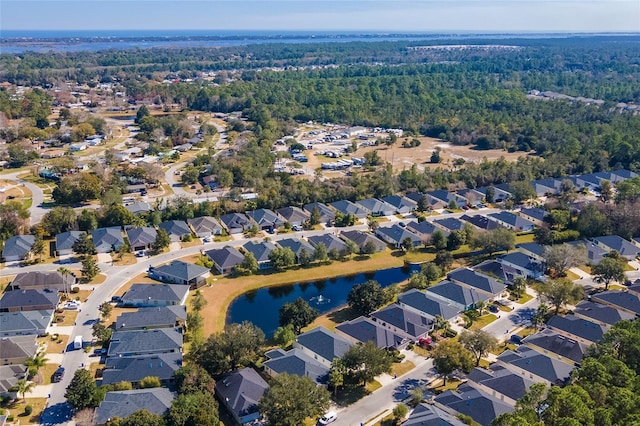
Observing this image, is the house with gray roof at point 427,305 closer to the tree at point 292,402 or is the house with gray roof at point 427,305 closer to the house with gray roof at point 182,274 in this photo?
the tree at point 292,402

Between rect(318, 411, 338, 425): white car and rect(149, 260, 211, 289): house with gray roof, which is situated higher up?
rect(149, 260, 211, 289): house with gray roof

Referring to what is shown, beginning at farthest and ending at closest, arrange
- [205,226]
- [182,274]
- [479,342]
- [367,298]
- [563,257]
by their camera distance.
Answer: [205,226], [563,257], [182,274], [367,298], [479,342]

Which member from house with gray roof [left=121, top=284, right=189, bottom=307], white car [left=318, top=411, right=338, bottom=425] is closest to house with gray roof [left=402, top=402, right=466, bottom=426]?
white car [left=318, top=411, right=338, bottom=425]

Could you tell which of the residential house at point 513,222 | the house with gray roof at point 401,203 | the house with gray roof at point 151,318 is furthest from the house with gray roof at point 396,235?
the house with gray roof at point 151,318

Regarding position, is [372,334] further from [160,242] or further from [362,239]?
[160,242]

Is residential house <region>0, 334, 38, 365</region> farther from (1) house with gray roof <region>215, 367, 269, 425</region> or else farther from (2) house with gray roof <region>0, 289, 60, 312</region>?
(1) house with gray roof <region>215, 367, 269, 425</region>

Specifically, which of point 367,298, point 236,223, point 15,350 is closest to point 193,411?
point 15,350

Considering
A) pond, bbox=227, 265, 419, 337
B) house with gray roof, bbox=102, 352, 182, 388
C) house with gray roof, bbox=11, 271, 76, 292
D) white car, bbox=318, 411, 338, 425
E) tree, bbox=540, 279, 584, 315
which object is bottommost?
pond, bbox=227, 265, 419, 337
